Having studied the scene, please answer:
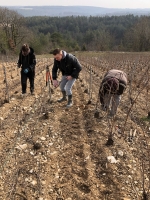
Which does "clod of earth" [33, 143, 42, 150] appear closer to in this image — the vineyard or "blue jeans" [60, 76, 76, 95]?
the vineyard

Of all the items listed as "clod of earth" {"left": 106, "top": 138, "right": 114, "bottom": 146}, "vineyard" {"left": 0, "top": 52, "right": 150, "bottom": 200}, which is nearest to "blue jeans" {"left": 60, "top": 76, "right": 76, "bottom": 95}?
"vineyard" {"left": 0, "top": 52, "right": 150, "bottom": 200}

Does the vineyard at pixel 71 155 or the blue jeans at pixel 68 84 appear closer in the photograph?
the vineyard at pixel 71 155

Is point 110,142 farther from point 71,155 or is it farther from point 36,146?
point 36,146

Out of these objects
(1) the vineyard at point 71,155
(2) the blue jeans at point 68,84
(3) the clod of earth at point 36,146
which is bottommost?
(1) the vineyard at point 71,155

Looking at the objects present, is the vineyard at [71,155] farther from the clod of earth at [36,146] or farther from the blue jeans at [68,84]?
the blue jeans at [68,84]

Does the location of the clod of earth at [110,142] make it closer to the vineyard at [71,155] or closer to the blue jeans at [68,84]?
the vineyard at [71,155]

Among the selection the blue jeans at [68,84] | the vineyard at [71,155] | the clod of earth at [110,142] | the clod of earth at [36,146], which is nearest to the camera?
the vineyard at [71,155]

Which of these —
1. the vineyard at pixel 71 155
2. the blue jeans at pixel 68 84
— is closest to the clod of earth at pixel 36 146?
the vineyard at pixel 71 155

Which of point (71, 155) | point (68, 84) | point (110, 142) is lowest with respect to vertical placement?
point (71, 155)

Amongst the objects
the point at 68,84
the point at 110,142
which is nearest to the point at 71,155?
the point at 110,142

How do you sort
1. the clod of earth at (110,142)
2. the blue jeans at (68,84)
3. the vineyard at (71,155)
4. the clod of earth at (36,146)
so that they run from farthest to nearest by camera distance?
the blue jeans at (68,84), the clod of earth at (110,142), the clod of earth at (36,146), the vineyard at (71,155)

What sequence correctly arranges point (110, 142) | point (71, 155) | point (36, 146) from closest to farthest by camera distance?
point (71, 155) < point (36, 146) < point (110, 142)

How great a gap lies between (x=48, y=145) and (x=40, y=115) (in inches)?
55.4

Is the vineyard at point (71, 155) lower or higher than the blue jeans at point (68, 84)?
lower
